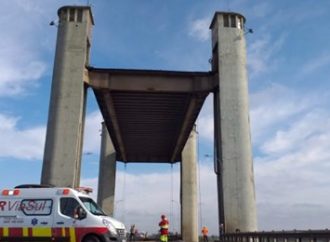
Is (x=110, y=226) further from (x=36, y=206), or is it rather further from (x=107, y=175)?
(x=107, y=175)

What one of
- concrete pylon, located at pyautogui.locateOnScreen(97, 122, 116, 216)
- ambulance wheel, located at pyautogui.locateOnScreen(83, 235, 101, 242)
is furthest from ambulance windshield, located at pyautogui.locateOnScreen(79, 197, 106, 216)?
concrete pylon, located at pyautogui.locateOnScreen(97, 122, 116, 216)

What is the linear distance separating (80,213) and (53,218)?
1073mm

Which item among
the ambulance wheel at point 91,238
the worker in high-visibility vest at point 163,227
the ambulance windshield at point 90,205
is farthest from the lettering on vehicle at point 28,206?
the worker in high-visibility vest at point 163,227

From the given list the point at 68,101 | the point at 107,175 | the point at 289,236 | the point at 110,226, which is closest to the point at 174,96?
the point at 68,101

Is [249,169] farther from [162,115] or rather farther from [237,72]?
[162,115]

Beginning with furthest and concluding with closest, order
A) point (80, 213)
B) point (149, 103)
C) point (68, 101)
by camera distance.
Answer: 1. point (149, 103)
2. point (68, 101)
3. point (80, 213)

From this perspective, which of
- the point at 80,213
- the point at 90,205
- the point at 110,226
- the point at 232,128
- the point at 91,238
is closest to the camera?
the point at 91,238

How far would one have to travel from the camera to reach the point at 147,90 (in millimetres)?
28906

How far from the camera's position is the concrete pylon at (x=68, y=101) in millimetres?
24844

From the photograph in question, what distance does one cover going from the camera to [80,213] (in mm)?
15141

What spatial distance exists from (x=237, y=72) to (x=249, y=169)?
240 inches

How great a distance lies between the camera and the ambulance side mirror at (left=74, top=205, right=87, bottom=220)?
49.4 feet

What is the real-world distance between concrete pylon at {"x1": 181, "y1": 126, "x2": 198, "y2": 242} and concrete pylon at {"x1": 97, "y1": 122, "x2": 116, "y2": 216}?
876 cm

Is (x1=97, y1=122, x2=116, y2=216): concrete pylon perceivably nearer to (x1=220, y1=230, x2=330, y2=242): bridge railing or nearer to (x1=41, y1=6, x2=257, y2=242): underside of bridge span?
(x1=41, y1=6, x2=257, y2=242): underside of bridge span
